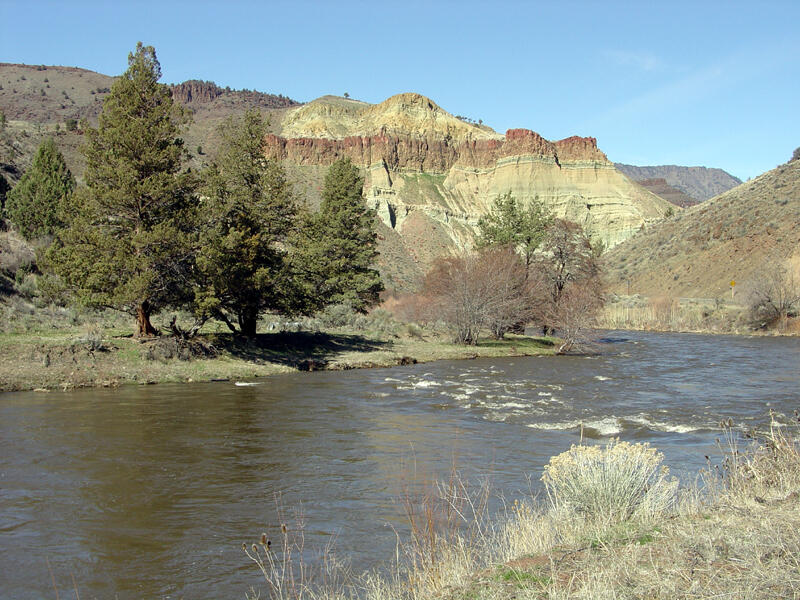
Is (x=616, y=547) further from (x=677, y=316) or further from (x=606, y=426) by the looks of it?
(x=677, y=316)

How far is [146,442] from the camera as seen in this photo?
1338 centimetres

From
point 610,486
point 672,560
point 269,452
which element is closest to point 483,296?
point 269,452

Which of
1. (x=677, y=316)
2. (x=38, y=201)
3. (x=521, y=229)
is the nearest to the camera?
(x=38, y=201)

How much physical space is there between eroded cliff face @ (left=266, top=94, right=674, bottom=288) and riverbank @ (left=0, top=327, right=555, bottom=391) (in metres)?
79.0

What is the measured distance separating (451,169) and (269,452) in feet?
→ 408

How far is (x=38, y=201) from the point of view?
39906 mm

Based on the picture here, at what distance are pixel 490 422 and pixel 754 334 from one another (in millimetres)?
38648

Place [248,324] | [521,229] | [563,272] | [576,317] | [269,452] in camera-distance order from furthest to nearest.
Result: [521,229], [563,272], [576,317], [248,324], [269,452]

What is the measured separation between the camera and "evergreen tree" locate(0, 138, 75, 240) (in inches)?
1554

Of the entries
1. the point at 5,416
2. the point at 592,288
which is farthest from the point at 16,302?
the point at 592,288

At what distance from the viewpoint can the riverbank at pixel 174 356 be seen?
20.9 m

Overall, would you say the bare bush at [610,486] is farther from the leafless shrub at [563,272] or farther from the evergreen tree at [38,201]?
the evergreen tree at [38,201]

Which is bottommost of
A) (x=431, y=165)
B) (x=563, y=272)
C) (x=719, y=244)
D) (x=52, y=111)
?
(x=563, y=272)

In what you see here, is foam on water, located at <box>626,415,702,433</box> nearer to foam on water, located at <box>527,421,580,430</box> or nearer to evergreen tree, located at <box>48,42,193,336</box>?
foam on water, located at <box>527,421,580,430</box>
